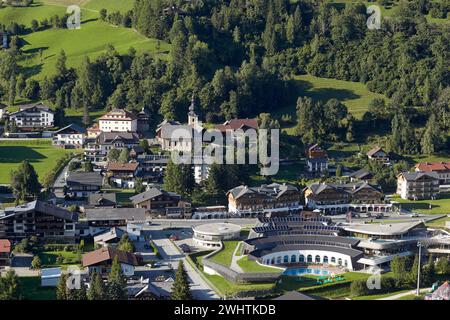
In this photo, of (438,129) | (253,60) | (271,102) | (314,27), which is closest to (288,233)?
(438,129)

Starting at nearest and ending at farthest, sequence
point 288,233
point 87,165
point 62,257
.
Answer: point 62,257, point 288,233, point 87,165

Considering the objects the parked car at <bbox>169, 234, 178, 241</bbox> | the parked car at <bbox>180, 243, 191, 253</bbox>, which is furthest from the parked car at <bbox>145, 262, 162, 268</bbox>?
the parked car at <bbox>169, 234, 178, 241</bbox>

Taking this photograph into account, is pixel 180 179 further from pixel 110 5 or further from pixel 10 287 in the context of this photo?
pixel 110 5

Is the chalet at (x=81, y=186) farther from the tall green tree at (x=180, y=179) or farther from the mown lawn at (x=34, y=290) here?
the mown lawn at (x=34, y=290)

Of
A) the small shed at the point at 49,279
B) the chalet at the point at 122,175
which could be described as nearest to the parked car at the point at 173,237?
the small shed at the point at 49,279

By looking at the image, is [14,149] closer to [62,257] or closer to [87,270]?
[62,257]

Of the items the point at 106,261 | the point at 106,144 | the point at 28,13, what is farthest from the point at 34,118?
the point at 106,261

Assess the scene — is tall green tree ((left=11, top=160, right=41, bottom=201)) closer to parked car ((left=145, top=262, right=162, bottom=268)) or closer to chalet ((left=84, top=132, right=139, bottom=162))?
chalet ((left=84, top=132, right=139, bottom=162))
